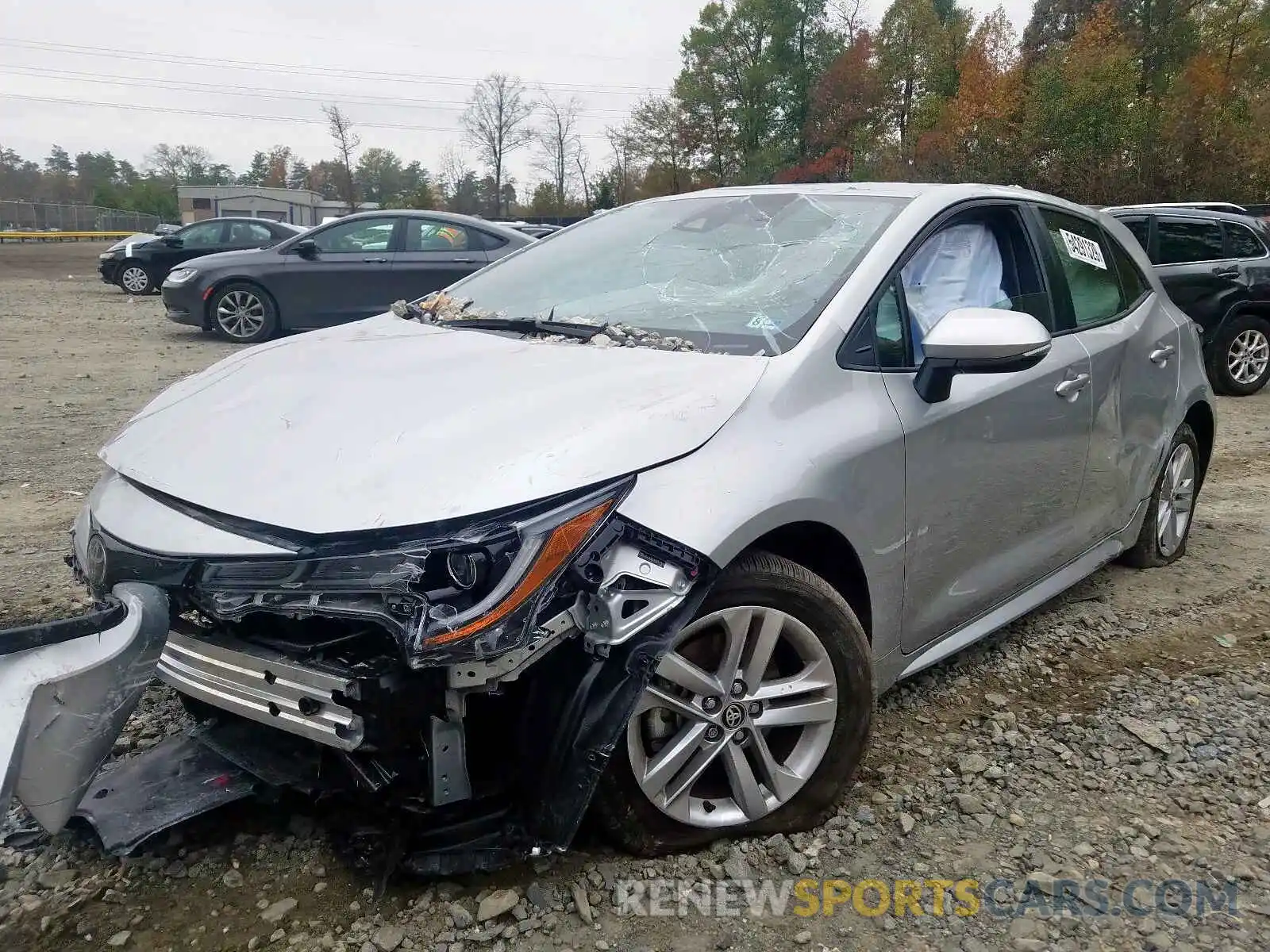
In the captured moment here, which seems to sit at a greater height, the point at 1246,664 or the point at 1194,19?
the point at 1194,19

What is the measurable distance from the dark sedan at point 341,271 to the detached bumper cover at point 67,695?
31.0 feet

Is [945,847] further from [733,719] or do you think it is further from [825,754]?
[733,719]

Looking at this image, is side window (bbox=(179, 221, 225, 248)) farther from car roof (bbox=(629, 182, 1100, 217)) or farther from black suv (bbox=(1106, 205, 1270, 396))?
car roof (bbox=(629, 182, 1100, 217))

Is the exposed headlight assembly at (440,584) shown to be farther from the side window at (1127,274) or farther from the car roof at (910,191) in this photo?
the side window at (1127,274)

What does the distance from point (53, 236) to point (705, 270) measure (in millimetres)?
56733

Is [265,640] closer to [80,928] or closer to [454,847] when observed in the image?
[454,847]

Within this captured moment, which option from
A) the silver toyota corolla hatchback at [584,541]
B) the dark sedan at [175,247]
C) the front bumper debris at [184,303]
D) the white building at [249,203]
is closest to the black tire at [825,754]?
the silver toyota corolla hatchback at [584,541]

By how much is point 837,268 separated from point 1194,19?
48.0 metres

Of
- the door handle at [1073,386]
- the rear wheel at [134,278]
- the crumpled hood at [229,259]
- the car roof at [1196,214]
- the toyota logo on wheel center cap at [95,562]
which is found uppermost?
the car roof at [1196,214]

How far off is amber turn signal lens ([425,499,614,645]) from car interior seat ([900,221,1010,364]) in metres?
1.19

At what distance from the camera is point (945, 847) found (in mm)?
2461

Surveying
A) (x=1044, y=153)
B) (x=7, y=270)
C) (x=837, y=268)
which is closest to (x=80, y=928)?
(x=837, y=268)

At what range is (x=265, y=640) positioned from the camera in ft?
6.61

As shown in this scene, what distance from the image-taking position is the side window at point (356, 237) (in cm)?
1114
